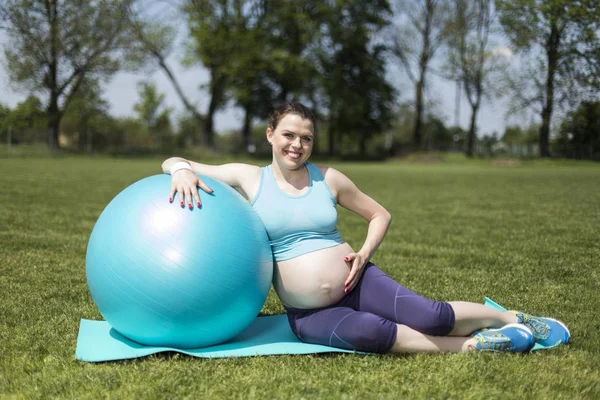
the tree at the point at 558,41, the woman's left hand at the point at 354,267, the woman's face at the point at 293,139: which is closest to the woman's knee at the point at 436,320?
the woman's left hand at the point at 354,267

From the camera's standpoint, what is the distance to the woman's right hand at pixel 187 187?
11.5 ft

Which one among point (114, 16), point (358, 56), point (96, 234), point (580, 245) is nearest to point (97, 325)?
point (96, 234)

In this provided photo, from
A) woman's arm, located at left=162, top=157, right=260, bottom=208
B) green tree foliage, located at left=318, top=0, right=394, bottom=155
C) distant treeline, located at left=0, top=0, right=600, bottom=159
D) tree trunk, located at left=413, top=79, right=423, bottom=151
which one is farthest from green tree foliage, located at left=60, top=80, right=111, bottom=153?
woman's arm, located at left=162, top=157, right=260, bottom=208

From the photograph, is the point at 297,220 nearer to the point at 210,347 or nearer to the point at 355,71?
the point at 210,347

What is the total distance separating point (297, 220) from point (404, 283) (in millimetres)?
2165

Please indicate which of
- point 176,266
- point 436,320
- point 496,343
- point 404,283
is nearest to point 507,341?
point 496,343

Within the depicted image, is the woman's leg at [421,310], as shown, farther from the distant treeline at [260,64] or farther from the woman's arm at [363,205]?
the distant treeline at [260,64]

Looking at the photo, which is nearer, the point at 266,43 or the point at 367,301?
the point at 367,301

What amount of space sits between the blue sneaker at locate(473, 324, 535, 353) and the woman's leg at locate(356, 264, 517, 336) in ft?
0.34

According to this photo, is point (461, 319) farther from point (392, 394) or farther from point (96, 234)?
point (96, 234)

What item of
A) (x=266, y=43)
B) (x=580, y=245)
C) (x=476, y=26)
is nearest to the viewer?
(x=580, y=245)

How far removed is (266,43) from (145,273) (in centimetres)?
4050

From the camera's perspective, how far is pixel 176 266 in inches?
132

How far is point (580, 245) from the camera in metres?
7.17
